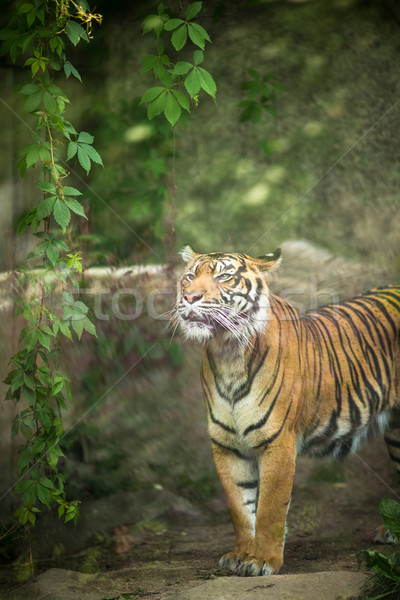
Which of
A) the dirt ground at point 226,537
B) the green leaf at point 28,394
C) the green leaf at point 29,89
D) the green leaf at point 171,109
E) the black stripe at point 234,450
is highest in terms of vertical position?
the green leaf at point 29,89

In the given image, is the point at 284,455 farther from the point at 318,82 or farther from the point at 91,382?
the point at 318,82

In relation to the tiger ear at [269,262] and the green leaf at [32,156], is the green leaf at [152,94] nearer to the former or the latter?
the green leaf at [32,156]

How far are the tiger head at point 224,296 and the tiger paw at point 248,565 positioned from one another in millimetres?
1059

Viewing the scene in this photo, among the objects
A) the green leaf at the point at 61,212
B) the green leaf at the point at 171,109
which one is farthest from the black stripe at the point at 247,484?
the green leaf at the point at 171,109

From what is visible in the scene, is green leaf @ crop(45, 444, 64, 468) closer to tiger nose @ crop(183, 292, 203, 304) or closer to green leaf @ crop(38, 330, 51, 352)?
green leaf @ crop(38, 330, 51, 352)

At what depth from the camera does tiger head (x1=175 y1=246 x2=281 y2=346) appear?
3320mm

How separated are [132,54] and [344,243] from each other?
188cm

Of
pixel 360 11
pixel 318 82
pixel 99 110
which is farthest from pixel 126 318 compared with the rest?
pixel 360 11

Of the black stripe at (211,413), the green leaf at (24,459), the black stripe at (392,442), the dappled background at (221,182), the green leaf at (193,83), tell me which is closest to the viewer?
the green leaf at (24,459)

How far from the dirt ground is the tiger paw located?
0.11 meters

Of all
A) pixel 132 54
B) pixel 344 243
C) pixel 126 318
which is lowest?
pixel 126 318

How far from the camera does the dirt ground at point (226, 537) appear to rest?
3.44m

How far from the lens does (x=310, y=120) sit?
4367 mm

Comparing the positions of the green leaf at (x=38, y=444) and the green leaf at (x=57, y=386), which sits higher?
the green leaf at (x=57, y=386)
